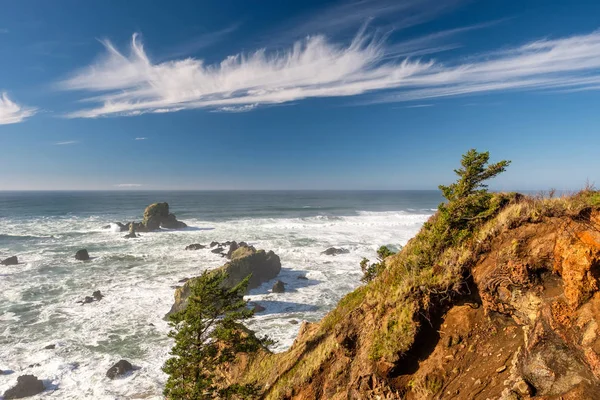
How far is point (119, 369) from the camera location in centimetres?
2097

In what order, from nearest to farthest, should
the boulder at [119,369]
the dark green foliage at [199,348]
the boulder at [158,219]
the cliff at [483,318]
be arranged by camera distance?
the cliff at [483,318], the dark green foliage at [199,348], the boulder at [119,369], the boulder at [158,219]

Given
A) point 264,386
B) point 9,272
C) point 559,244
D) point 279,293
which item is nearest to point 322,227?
point 279,293

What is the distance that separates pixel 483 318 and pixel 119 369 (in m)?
23.1

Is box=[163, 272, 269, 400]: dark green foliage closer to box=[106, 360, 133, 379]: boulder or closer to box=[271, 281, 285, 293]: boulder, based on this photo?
box=[106, 360, 133, 379]: boulder

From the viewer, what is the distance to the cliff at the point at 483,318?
270 inches

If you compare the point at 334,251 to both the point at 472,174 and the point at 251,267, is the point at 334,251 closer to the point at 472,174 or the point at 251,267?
the point at 251,267

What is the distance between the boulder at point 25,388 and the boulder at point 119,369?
12.6 ft

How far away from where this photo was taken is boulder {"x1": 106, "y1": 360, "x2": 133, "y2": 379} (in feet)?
67.9

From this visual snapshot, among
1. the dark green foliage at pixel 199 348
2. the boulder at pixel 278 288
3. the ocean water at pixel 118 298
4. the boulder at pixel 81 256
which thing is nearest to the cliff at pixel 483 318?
the dark green foliage at pixel 199 348

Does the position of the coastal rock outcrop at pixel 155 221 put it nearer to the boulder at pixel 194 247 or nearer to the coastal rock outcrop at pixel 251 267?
the boulder at pixel 194 247

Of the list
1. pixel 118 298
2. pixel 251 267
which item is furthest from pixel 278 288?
pixel 118 298

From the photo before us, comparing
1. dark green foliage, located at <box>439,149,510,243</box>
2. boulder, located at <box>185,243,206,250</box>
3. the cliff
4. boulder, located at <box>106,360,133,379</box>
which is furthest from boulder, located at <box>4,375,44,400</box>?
boulder, located at <box>185,243,206,250</box>

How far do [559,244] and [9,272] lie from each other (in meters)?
57.4

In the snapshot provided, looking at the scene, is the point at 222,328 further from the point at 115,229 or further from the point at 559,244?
the point at 115,229
